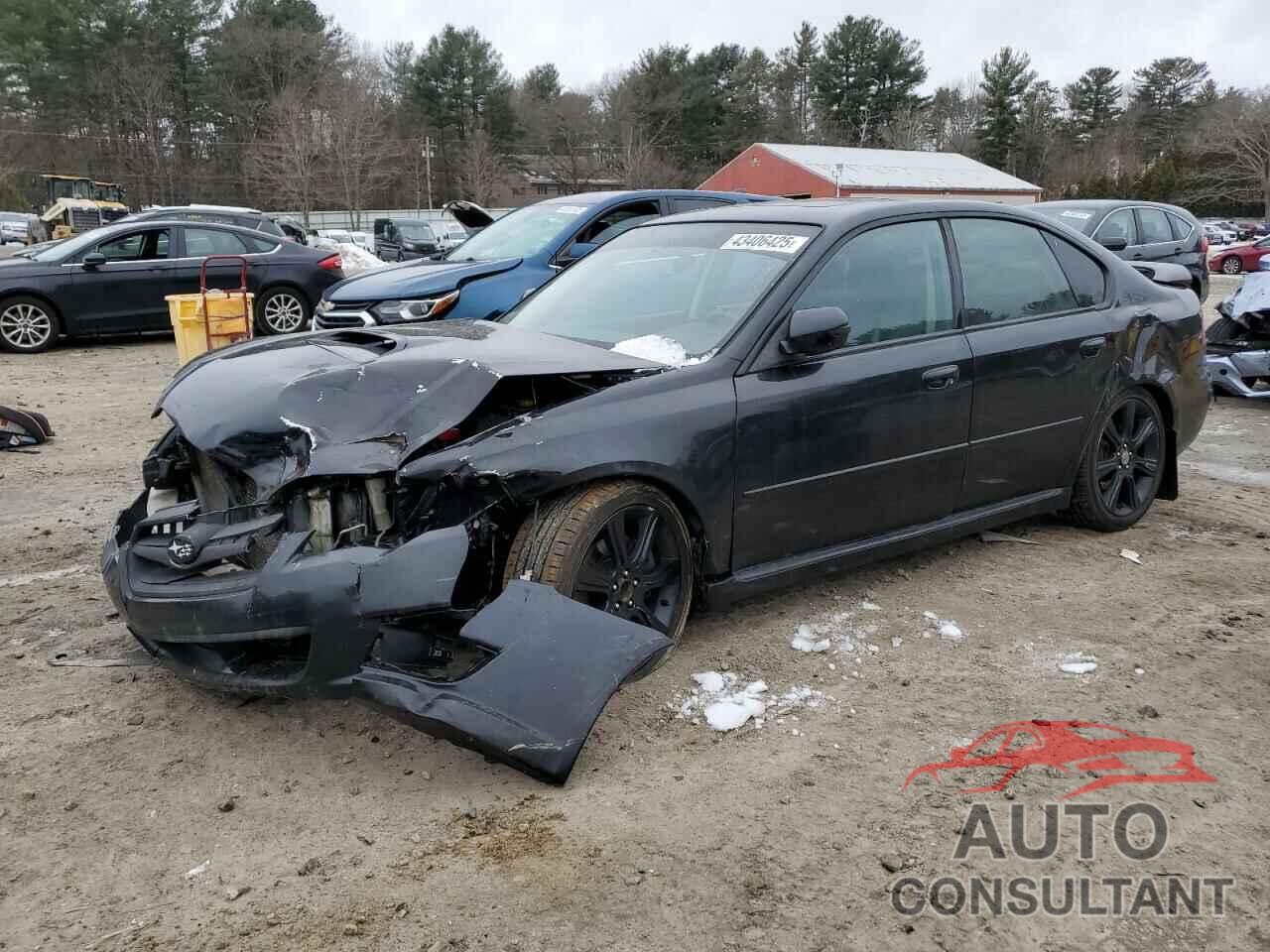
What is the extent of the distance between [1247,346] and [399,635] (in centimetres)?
873

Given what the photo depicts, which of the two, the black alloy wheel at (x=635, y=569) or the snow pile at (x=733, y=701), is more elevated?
the black alloy wheel at (x=635, y=569)

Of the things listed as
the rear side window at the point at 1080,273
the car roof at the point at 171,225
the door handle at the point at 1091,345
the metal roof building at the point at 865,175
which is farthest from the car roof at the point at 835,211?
the metal roof building at the point at 865,175

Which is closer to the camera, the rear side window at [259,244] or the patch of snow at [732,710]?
the patch of snow at [732,710]

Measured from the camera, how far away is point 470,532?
3.09 metres

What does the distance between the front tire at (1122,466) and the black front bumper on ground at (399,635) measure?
2.86m

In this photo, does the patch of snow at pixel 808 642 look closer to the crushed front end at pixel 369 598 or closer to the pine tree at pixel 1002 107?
the crushed front end at pixel 369 598

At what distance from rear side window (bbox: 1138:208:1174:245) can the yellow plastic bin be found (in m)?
10.6

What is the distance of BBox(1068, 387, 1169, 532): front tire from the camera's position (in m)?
4.83

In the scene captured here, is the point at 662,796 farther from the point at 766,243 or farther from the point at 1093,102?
the point at 1093,102

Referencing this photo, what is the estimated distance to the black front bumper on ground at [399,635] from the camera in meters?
2.69

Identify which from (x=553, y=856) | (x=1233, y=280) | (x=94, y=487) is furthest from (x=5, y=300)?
(x=1233, y=280)

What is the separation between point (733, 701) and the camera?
3.33m

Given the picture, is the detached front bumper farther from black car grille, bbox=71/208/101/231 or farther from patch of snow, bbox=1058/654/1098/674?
black car grille, bbox=71/208/101/231

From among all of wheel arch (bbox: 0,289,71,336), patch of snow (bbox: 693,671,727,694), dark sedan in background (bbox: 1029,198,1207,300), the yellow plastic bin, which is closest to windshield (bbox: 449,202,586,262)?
the yellow plastic bin
